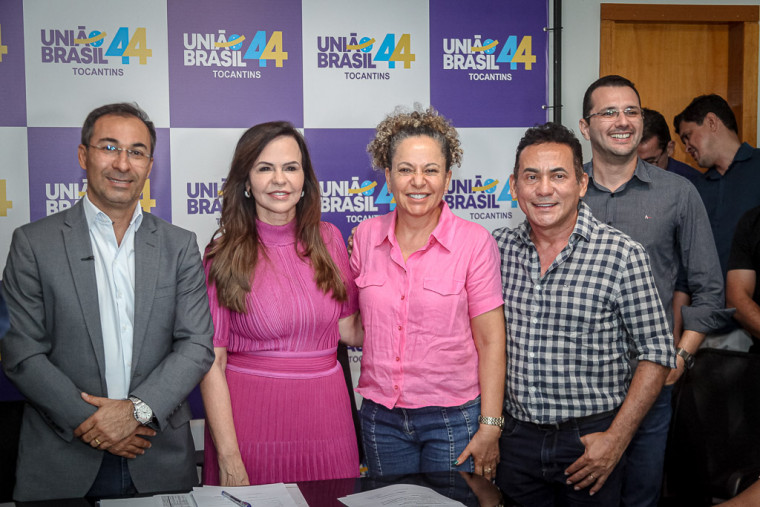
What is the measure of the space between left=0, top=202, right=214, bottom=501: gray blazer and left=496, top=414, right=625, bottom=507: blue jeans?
0.94 m

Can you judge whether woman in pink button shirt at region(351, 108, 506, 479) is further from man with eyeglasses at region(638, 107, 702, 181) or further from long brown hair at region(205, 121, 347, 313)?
man with eyeglasses at region(638, 107, 702, 181)

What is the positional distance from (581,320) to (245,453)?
3.68 ft

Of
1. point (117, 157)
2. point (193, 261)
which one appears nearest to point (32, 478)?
point (193, 261)

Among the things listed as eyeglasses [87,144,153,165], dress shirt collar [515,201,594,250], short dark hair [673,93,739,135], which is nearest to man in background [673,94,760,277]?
short dark hair [673,93,739,135]

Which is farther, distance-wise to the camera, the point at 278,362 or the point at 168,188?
the point at 168,188

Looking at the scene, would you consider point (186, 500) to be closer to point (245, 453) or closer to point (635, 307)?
point (245, 453)

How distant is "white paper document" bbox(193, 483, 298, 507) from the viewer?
4.91ft

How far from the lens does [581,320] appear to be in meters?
1.98

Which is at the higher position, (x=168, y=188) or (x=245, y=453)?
(x=168, y=188)

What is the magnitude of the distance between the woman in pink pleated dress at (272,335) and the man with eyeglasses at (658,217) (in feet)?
3.33

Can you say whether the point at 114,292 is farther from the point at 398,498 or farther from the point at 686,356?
the point at 686,356

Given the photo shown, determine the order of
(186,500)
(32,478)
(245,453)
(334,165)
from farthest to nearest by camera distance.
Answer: (334,165), (245,453), (32,478), (186,500)

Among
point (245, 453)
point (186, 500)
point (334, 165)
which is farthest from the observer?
point (334, 165)

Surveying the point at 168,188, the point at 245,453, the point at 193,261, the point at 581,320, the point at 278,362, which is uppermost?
the point at 168,188
